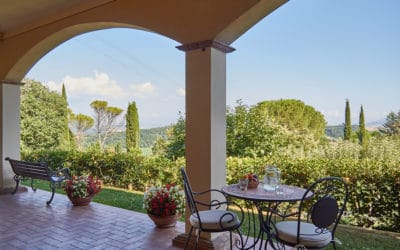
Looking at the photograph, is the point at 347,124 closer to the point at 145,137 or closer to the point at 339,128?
the point at 339,128

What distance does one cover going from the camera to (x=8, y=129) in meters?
5.73

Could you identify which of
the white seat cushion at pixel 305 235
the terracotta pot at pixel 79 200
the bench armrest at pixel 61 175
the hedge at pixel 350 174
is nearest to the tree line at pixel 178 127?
the hedge at pixel 350 174

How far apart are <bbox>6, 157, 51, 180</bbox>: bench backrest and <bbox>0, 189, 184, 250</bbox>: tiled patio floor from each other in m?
0.46

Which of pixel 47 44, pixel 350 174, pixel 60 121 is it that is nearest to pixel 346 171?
pixel 350 174

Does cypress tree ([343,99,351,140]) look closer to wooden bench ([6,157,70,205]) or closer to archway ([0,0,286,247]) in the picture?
archway ([0,0,286,247])

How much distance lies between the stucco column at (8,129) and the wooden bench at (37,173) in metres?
0.19

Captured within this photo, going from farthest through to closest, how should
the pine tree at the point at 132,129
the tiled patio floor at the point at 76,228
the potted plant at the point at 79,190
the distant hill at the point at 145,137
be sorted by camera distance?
1. the pine tree at the point at 132,129
2. the distant hill at the point at 145,137
3. the potted plant at the point at 79,190
4. the tiled patio floor at the point at 76,228

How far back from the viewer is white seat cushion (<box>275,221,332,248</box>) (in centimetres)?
210

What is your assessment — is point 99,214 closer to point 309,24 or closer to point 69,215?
point 69,215

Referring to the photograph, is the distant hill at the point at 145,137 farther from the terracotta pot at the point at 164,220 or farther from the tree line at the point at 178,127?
the terracotta pot at the point at 164,220

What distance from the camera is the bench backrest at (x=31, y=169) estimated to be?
4.90 metres

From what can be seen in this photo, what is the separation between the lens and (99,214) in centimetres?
424

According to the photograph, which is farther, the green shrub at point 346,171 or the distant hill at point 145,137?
the distant hill at point 145,137

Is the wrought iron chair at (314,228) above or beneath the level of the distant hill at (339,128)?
beneath
